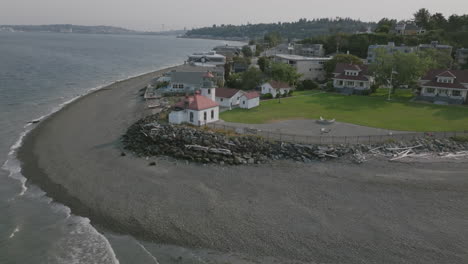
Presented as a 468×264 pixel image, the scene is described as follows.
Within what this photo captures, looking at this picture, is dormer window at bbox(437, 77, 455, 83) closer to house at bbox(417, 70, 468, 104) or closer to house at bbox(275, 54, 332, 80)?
house at bbox(417, 70, 468, 104)

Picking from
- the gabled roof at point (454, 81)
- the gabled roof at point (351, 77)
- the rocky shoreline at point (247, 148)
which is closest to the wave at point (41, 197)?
the rocky shoreline at point (247, 148)

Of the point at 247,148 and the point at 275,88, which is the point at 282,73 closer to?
the point at 275,88

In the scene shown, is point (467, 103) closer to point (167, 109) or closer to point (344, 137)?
point (344, 137)

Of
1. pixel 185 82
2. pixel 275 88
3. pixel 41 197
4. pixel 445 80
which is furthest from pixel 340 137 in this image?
pixel 185 82

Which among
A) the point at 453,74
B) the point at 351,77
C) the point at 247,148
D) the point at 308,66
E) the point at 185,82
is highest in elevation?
the point at 308,66

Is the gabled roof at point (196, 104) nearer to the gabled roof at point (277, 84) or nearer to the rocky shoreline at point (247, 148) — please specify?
the rocky shoreline at point (247, 148)

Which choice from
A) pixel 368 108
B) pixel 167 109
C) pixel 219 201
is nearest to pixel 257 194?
pixel 219 201
